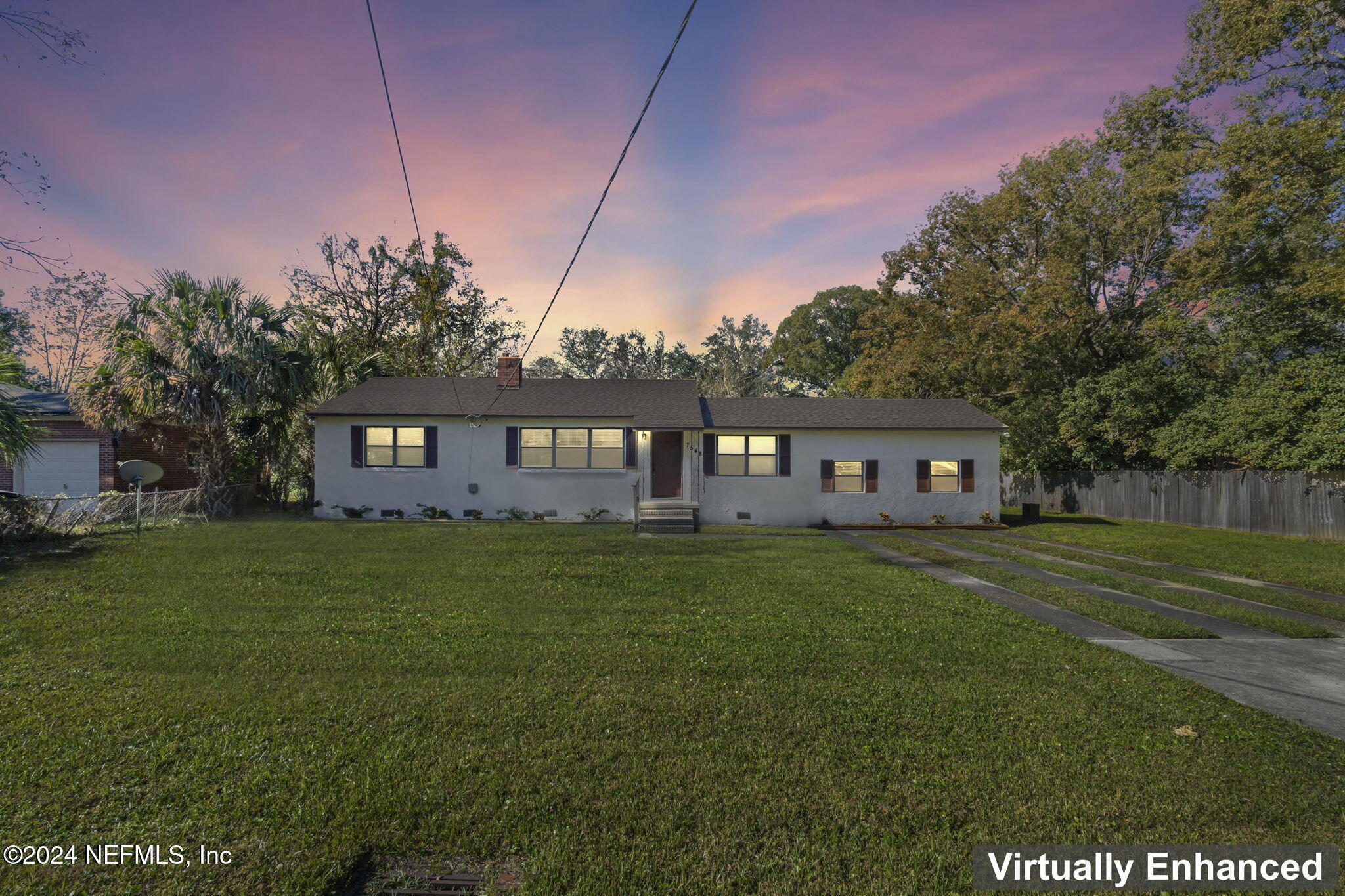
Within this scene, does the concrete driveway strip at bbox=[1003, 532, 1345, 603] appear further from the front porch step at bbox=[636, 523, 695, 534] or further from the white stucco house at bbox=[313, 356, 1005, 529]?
the front porch step at bbox=[636, 523, 695, 534]

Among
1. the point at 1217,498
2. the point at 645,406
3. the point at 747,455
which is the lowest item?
the point at 1217,498

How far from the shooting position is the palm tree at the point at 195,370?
16438 mm

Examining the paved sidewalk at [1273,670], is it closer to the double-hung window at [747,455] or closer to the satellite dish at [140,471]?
the double-hung window at [747,455]

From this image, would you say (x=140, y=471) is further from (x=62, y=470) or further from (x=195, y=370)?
(x=62, y=470)

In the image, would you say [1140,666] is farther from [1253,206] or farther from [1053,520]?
[1253,206]

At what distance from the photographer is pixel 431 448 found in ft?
62.5

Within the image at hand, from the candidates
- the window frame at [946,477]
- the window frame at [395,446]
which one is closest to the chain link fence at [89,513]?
the window frame at [395,446]

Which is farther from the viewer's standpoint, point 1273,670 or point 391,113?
point 391,113

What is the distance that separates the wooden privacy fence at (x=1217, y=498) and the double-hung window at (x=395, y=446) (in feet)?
81.3

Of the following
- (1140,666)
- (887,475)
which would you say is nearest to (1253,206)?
(887,475)

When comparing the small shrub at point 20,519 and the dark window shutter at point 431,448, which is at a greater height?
the dark window shutter at point 431,448

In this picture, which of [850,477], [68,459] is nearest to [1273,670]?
[850,477]

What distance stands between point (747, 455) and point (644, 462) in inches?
133

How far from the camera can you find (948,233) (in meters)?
29.3
